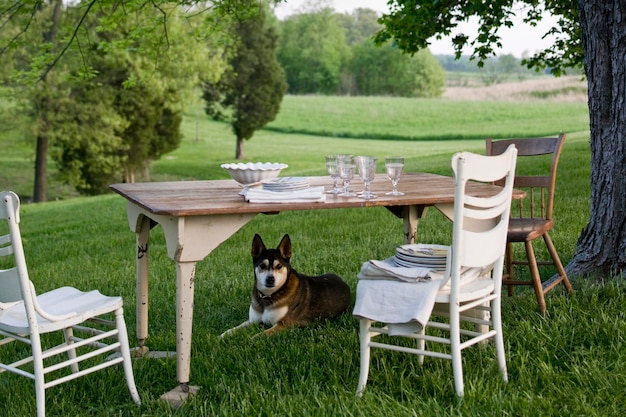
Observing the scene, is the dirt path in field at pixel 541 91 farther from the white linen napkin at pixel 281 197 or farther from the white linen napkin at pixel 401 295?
the white linen napkin at pixel 401 295

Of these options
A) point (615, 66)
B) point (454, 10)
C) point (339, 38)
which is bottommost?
point (615, 66)

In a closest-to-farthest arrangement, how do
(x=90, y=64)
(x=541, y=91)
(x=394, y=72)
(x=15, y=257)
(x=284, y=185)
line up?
(x=15, y=257), (x=284, y=185), (x=90, y=64), (x=541, y=91), (x=394, y=72)

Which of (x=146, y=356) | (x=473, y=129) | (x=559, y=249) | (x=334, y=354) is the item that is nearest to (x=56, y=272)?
(x=146, y=356)

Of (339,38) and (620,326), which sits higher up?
(339,38)

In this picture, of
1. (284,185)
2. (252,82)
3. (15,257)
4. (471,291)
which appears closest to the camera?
(15,257)

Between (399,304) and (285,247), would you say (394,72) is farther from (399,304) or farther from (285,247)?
(399,304)

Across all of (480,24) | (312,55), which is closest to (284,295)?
(480,24)

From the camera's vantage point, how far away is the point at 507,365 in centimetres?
359

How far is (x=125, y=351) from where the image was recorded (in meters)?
3.45

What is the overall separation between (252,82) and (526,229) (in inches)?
1025

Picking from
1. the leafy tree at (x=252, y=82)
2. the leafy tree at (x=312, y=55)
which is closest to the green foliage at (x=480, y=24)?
the leafy tree at (x=252, y=82)

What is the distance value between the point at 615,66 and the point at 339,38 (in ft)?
223

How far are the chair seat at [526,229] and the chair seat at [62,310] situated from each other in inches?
95.3

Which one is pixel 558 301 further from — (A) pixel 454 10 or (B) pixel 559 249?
(A) pixel 454 10
